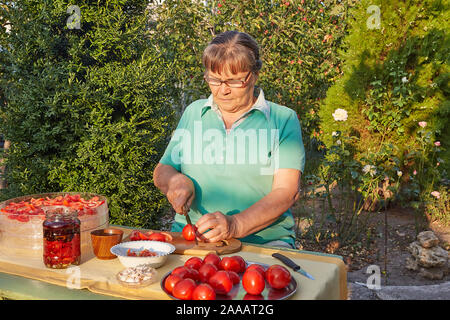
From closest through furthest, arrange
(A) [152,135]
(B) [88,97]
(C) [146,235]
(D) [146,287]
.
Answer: (D) [146,287]
(C) [146,235]
(B) [88,97]
(A) [152,135]

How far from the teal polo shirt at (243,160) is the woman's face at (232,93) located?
7 centimetres

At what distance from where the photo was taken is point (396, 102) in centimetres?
507

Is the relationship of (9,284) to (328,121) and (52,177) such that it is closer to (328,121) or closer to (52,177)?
(52,177)

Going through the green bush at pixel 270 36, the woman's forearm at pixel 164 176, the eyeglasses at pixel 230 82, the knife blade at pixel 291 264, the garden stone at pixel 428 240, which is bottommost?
the garden stone at pixel 428 240

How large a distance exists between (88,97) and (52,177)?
67 centimetres

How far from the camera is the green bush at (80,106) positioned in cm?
A: 339

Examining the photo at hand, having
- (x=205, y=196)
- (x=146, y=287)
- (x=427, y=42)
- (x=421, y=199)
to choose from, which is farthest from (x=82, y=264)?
(x=427, y=42)

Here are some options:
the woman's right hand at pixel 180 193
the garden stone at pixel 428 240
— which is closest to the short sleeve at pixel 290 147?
the woman's right hand at pixel 180 193

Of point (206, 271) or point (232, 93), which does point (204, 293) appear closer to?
point (206, 271)

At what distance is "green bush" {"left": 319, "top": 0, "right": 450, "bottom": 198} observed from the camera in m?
5.15

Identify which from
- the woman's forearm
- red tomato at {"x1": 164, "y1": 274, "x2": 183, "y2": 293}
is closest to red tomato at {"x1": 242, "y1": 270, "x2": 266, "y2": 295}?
red tomato at {"x1": 164, "y1": 274, "x2": 183, "y2": 293}

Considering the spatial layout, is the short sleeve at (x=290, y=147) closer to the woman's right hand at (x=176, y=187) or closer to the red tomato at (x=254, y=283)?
the woman's right hand at (x=176, y=187)

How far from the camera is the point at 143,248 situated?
5.89ft

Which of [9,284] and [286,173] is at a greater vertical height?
[286,173]
